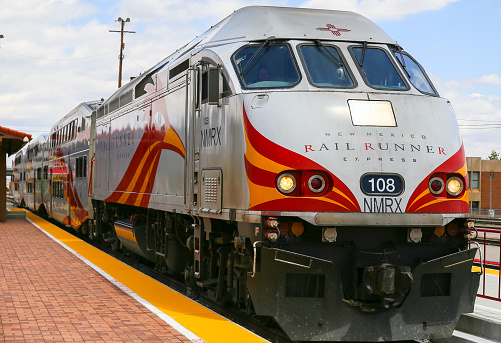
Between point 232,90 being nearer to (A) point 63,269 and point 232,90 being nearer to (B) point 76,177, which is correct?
(A) point 63,269

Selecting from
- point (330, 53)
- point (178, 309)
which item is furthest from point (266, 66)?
point (178, 309)

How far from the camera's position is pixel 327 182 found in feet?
23.5

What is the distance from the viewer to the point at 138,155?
40.2ft

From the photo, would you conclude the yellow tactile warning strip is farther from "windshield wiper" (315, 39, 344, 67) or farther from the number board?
"windshield wiper" (315, 39, 344, 67)

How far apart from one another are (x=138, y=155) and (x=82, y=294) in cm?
341

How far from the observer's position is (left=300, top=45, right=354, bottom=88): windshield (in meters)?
7.77

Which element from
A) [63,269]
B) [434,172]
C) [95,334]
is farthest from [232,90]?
[63,269]

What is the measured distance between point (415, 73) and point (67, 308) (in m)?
5.15

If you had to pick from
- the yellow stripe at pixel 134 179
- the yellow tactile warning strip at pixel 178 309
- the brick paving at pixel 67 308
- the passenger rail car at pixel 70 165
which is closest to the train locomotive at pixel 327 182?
the yellow tactile warning strip at pixel 178 309

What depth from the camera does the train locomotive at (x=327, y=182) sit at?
7117mm

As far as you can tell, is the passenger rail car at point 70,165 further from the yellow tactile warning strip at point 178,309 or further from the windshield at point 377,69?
the windshield at point 377,69

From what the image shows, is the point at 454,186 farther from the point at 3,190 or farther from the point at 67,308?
the point at 3,190

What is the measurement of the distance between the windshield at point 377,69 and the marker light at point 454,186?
121 cm

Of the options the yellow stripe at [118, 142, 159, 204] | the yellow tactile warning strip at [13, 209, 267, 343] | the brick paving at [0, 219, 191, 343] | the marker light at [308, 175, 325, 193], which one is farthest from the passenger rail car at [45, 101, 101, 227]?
the marker light at [308, 175, 325, 193]
